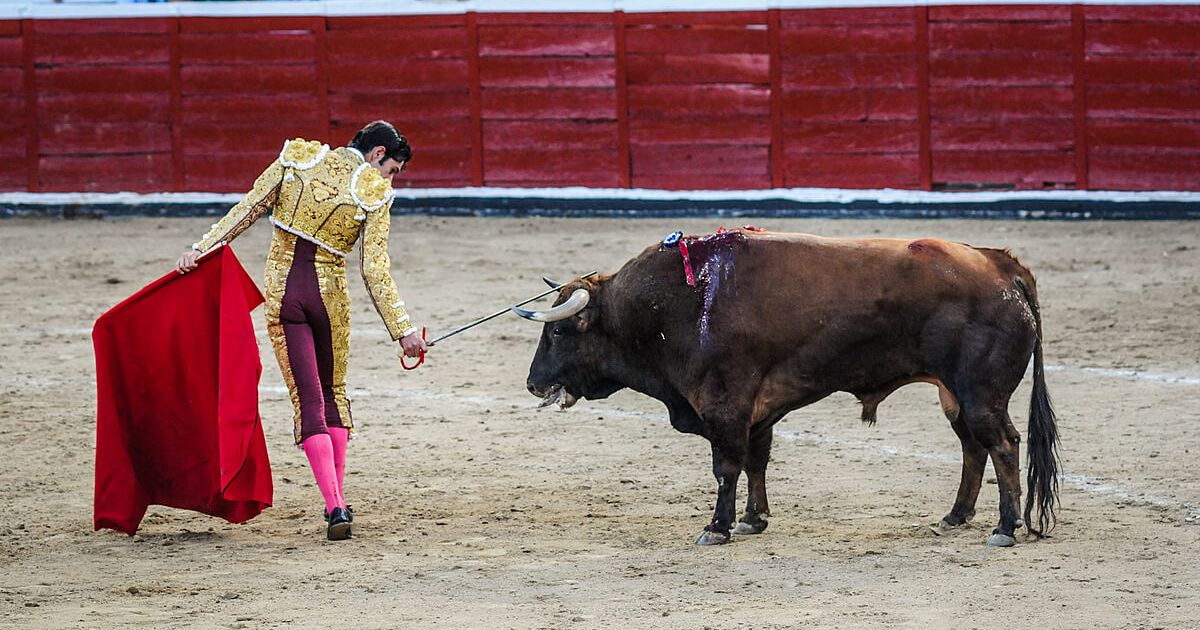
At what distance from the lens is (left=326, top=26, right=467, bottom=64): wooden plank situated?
12.4m

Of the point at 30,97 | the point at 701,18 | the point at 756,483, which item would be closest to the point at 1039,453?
the point at 756,483

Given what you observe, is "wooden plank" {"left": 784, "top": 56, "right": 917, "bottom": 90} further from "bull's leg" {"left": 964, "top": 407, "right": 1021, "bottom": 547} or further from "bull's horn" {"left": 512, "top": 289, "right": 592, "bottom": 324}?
"bull's leg" {"left": 964, "top": 407, "right": 1021, "bottom": 547}

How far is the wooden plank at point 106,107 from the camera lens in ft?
41.6

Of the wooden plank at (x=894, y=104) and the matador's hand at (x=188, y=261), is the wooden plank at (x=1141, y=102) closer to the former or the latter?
the wooden plank at (x=894, y=104)

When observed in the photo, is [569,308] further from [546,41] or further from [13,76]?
[13,76]

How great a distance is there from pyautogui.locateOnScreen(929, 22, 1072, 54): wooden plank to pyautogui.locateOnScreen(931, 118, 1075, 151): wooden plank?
485 millimetres

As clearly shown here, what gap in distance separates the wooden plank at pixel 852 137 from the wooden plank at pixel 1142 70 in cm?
124

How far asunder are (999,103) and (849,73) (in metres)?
1.03

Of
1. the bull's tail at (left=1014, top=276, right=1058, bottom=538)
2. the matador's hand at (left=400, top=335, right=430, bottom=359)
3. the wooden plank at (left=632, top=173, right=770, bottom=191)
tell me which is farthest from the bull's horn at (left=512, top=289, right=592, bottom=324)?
the wooden plank at (left=632, top=173, right=770, bottom=191)

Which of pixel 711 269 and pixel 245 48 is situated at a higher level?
pixel 245 48

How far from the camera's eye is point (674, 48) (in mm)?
12148

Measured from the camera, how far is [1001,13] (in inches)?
464

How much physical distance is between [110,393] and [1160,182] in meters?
8.34

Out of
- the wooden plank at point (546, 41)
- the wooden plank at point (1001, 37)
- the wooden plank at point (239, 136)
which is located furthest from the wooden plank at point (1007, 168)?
the wooden plank at point (239, 136)
